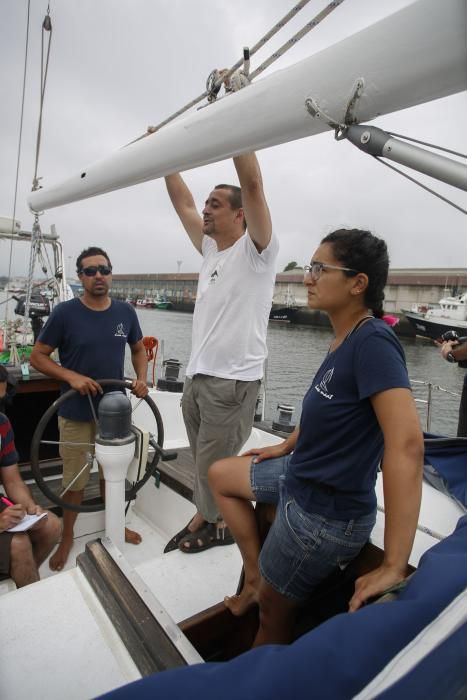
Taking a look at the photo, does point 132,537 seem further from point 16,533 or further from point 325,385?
point 325,385

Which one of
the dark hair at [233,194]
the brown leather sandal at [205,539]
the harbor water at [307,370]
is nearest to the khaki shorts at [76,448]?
the brown leather sandal at [205,539]

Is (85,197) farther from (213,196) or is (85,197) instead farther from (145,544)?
(145,544)

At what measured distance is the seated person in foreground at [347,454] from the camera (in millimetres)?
919

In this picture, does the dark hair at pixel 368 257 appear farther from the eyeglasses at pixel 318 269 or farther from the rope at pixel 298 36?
the rope at pixel 298 36

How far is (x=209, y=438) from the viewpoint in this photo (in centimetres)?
192

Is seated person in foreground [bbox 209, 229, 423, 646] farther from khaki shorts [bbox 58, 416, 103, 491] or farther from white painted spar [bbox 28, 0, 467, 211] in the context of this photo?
khaki shorts [bbox 58, 416, 103, 491]

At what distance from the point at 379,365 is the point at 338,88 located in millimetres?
635

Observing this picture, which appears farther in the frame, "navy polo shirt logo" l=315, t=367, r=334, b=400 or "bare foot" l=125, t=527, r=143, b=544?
"bare foot" l=125, t=527, r=143, b=544

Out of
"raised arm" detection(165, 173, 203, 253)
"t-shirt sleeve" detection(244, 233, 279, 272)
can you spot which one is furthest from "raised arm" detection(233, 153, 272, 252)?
"raised arm" detection(165, 173, 203, 253)

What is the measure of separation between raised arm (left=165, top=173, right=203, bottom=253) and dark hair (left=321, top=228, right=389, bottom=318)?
1.24 metres

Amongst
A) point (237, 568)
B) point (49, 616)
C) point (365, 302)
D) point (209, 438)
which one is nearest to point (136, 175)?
point (365, 302)

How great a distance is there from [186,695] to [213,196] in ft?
5.84

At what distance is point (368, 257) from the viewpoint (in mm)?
1148

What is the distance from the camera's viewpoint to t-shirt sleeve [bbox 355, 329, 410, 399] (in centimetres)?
96
